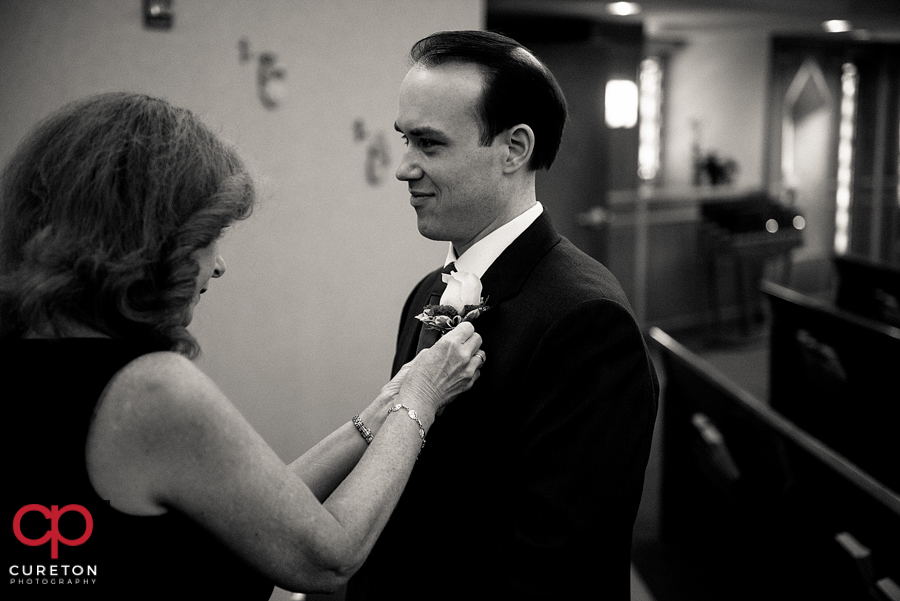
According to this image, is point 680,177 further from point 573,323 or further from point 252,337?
point 573,323

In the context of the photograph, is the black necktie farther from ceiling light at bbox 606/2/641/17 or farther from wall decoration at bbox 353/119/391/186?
ceiling light at bbox 606/2/641/17

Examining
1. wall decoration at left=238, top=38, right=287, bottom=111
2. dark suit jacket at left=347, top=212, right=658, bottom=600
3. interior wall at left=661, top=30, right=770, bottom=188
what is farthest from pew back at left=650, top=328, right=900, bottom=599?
interior wall at left=661, top=30, right=770, bottom=188

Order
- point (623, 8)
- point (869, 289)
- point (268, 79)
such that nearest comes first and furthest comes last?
1. point (268, 79)
2. point (869, 289)
3. point (623, 8)

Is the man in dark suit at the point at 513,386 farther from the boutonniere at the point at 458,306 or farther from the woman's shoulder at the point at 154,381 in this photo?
the woman's shoulder at the point at 154,381

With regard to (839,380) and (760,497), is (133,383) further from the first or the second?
(839,380)

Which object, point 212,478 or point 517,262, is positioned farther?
point 517,262

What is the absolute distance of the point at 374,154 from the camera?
13.1 ft

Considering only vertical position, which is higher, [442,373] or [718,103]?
[718,103]

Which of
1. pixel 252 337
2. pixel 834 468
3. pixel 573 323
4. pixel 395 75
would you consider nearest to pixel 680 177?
pixel 395 75

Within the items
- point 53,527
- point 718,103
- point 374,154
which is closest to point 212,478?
point 53,527

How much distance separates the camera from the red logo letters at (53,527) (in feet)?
3.52

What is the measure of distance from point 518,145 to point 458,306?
0.30 m

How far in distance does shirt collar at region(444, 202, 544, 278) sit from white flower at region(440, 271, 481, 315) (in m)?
0.08

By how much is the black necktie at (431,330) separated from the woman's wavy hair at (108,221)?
0.43 metres
